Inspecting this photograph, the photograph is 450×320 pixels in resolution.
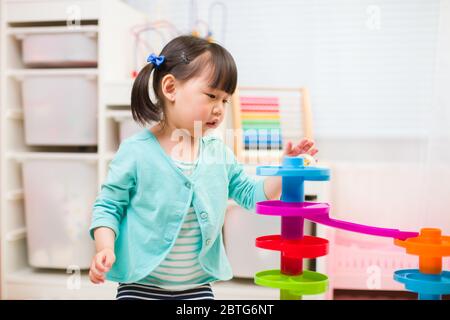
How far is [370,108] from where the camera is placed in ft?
3.92

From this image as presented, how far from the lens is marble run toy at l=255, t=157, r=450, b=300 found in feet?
Answer: 1.74

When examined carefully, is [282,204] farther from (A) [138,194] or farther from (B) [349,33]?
(B) [349,33]

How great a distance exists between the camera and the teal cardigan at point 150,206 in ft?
2.29

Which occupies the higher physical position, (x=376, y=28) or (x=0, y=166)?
(x=376, y=28)

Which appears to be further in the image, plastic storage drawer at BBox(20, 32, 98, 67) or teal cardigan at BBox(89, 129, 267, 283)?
plastic storage drawer at BBox(20, 32, 98, 67)

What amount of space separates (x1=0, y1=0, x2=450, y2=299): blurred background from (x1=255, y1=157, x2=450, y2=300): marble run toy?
478 millimetres

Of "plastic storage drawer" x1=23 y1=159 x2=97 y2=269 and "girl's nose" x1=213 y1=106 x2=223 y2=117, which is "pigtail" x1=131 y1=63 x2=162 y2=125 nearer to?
"girl's nose" x1=213 y1=106 x2=223 y2=117

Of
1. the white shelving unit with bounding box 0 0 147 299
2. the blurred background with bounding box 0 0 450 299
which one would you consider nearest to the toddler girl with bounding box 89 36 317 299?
the blurred background with bounding box 0 0 450 299

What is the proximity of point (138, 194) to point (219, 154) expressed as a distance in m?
0.12

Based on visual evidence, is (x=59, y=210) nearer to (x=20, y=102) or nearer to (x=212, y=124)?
(x=20, y=102)

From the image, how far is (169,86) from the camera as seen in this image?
2.36 feet

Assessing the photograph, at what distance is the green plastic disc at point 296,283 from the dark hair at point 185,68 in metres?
0.24
